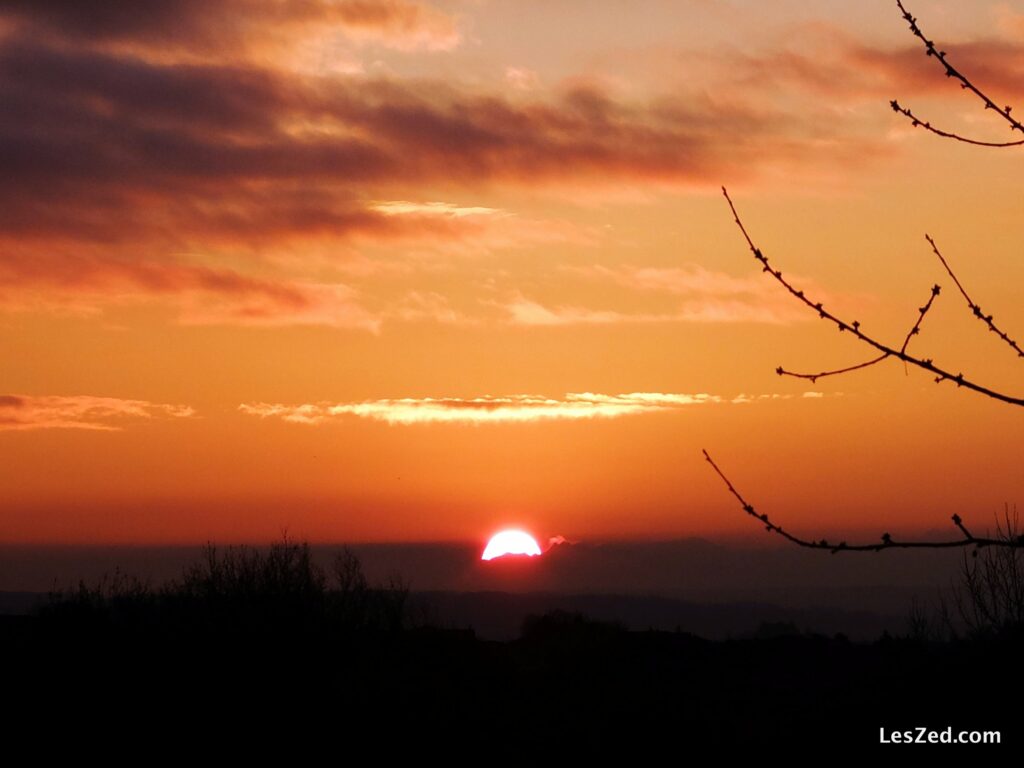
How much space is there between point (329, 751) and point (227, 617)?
18.8ft

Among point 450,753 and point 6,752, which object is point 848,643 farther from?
point 6,752

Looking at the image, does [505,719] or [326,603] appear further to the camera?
[326,603]

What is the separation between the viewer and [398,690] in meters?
21.2

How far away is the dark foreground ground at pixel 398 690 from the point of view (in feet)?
60.3

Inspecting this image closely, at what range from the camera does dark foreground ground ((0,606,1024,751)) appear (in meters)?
18.4

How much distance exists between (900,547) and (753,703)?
2155cm

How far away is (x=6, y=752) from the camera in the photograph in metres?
18.0

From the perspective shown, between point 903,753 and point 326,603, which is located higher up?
point 326,603

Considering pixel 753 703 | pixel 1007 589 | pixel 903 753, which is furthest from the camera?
pixel 753 703

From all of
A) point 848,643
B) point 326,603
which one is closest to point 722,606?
point 848,643

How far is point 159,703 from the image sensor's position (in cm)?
1945

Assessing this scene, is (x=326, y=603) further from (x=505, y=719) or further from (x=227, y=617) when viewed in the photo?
(x=505, y=719)

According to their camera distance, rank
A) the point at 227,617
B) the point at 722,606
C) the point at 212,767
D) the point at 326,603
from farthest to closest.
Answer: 1. the point at 722,606
2. the point at 326,603
3. the point at 227,617
4. the point at 212,767

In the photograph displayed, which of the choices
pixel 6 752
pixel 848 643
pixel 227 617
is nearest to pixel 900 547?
pixel 6 752
